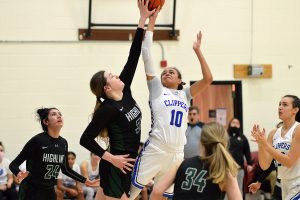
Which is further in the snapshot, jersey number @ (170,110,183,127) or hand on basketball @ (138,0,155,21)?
jersey number @ (170,110,183,127)

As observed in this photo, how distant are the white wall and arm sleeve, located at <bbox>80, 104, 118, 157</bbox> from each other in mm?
5613

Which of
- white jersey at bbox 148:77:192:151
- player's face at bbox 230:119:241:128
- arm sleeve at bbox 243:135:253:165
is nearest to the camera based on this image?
white jersey at bbox 148:77:192:151

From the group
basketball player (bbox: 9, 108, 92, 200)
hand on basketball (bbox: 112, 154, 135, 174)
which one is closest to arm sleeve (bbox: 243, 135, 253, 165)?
basketball player (bbox: 9, 108, 92, 200)

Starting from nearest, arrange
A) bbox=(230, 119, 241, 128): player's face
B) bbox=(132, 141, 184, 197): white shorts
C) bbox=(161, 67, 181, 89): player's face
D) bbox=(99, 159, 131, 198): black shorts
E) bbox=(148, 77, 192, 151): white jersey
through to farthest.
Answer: bbox=(99, 159, 131, 198): black shorts → bbox=(132, 141, 184, 197): white shorts → bbox=(148, 77, 192, 151): white jersey → bbox=(161, 67, 181, 89): player's face → bbox=(230, 119, 241, 128): player's face

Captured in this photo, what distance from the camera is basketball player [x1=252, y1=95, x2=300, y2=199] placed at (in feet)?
16.0

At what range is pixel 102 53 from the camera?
1003 centimetres

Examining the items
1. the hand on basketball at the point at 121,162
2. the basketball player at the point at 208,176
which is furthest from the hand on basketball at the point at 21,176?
the basketball player at the point at 208,176

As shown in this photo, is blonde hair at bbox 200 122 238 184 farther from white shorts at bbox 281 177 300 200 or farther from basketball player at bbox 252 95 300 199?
white shorts at bbox 281 177 300 200

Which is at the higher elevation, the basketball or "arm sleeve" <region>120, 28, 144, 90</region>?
the basketball

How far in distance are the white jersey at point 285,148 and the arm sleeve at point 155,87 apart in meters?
1.25

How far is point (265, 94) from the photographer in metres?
10.8

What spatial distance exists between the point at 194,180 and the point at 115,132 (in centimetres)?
122

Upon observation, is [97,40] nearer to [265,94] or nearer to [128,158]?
[265,94]

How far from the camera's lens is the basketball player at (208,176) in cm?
335
